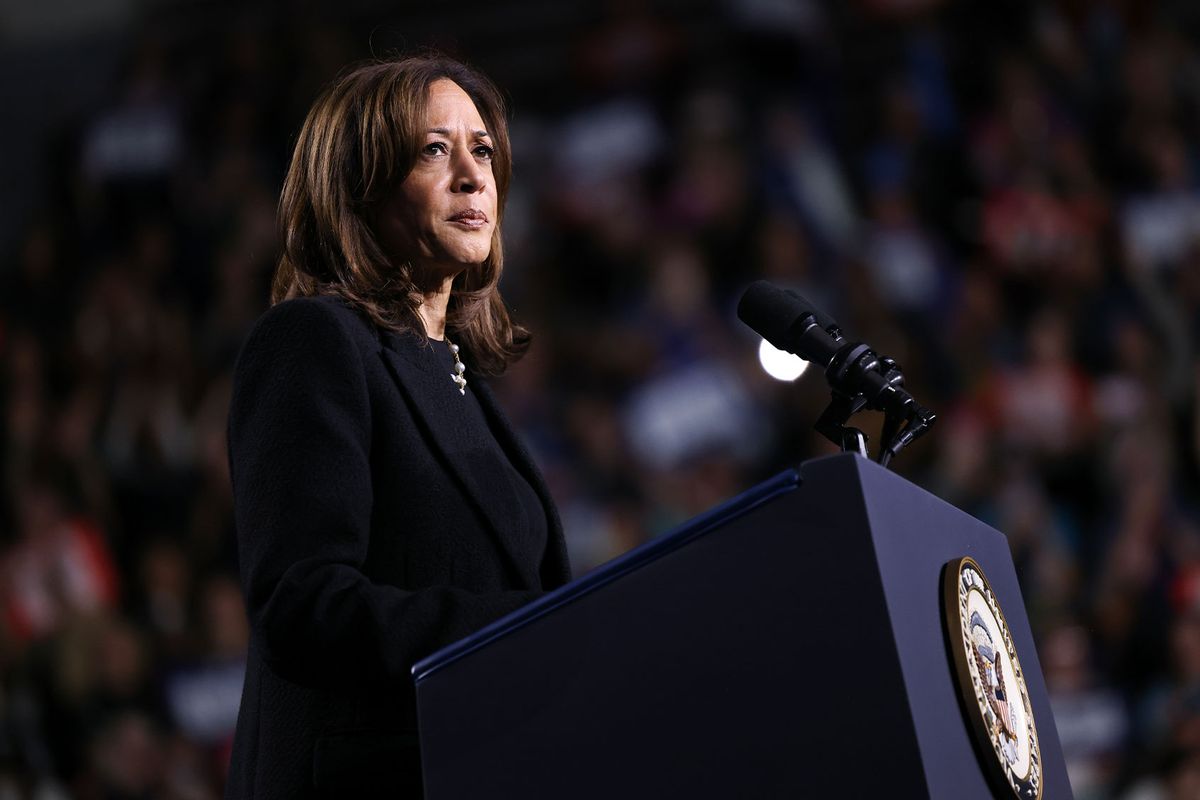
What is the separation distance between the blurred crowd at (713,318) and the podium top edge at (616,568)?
9.11 feet

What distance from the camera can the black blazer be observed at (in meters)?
1.26

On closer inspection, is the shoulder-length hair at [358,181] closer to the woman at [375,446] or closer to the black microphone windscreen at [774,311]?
the woman at [375,446]

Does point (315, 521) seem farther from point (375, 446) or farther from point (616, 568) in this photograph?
point (616, 568)

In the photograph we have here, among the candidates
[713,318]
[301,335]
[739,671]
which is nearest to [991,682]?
[739,671]

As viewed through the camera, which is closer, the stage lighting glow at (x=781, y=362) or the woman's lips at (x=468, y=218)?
the stage lighting glow at (x=781, y=362)

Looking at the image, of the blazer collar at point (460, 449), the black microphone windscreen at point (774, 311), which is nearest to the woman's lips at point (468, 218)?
the blazer collar at point (460, 449)

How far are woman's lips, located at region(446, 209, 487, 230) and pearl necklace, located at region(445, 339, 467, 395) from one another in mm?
160

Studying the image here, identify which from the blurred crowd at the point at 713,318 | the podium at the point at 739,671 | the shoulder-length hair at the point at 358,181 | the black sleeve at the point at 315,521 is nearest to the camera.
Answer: the podium at the point at 739,671

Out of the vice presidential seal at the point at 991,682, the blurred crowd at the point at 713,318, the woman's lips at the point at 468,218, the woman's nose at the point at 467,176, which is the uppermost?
the blurred crowd at the point at 713,318

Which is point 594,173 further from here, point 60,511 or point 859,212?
point 60,511

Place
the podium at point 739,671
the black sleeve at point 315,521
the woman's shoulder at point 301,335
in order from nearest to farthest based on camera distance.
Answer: the podium at point 739,671 < the black sleeve at point 315,521 < the woman's shoulder at point 301,335

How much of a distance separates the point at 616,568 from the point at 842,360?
1.03 feet

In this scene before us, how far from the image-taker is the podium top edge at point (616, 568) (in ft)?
3.70

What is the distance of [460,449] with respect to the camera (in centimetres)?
153
